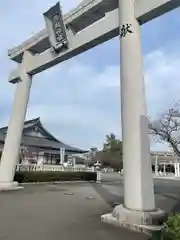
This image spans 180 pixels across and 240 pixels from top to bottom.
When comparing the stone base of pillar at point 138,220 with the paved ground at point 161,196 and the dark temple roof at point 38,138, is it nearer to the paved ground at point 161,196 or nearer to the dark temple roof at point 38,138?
the paved ground at point 161,196

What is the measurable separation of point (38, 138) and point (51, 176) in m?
14.6

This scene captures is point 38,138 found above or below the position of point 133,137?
above

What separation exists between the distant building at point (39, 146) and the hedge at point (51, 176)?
7089 mm

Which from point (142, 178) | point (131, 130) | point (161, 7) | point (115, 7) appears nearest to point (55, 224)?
point (142, 178)

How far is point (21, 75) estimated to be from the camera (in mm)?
12734

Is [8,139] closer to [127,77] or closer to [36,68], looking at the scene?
[36,68]

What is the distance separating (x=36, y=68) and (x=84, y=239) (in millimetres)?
8796

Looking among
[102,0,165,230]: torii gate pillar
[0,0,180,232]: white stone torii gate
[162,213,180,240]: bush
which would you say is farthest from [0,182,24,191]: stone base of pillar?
[162,213,180,240]: bush

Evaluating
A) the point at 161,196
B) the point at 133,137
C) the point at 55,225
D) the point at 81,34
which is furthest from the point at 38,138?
the point at 55,225

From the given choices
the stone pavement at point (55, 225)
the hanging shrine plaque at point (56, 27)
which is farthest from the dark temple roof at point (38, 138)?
the stone pavement at point (55, 225)

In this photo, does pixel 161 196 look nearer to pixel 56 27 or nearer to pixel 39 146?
pixel 56 27

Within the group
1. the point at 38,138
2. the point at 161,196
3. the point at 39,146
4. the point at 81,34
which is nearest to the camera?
the point at 81,34

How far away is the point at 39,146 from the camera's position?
28641mm

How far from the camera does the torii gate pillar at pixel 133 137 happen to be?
6.15m
